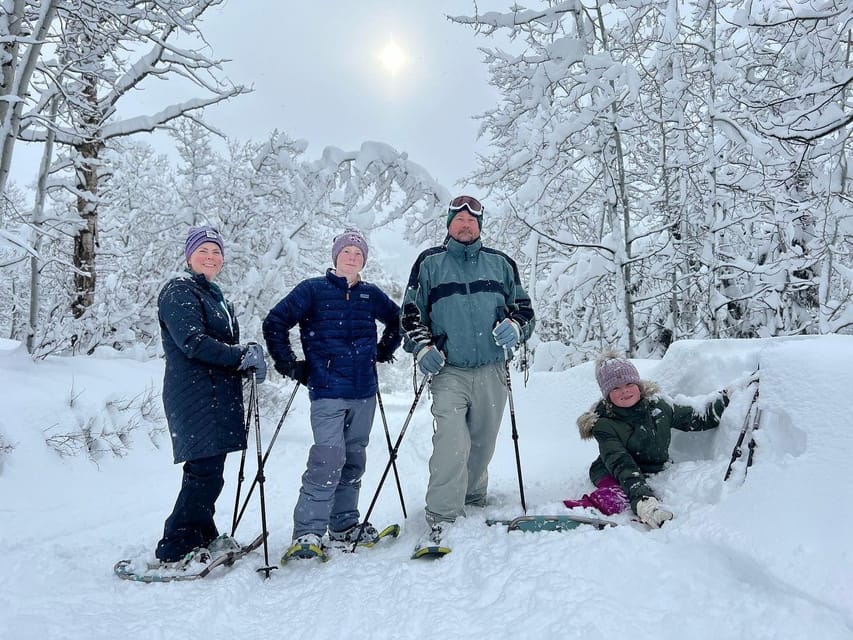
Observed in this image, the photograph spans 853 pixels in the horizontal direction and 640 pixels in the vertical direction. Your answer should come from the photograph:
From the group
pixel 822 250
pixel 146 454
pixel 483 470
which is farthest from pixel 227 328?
pixel 822 250

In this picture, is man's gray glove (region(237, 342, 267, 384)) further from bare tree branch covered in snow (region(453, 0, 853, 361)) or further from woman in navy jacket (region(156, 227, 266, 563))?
bare tree branch covered in snow (region(453, 0, 853, 361))

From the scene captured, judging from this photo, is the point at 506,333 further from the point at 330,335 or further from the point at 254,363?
the point at 254,363

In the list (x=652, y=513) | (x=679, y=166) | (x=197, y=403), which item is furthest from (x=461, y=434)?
(x=679, y=166)

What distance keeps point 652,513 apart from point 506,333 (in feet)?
4.52

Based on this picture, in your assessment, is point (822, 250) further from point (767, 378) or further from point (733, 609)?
point (733, 609)

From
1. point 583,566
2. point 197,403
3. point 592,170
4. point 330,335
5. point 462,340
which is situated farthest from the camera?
point 592,170

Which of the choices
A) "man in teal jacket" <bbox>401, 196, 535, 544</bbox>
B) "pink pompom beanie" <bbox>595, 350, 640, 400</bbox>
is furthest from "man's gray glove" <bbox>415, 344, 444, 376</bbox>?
"pink pompom beanie" <bbox>595, 350, 640, 400</bbox>

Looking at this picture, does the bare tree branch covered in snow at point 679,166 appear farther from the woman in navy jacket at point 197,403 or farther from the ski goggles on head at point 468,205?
the woman in navy jacket at point 197,403

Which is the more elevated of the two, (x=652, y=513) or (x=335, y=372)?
(x=335, y=372)

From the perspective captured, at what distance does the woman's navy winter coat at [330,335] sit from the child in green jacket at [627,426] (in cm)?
164

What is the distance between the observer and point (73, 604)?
2723 mm

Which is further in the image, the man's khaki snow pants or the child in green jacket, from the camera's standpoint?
the man's khaki snow pants

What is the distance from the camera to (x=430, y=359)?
3.52m

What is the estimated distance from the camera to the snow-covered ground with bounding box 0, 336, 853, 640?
211cm
